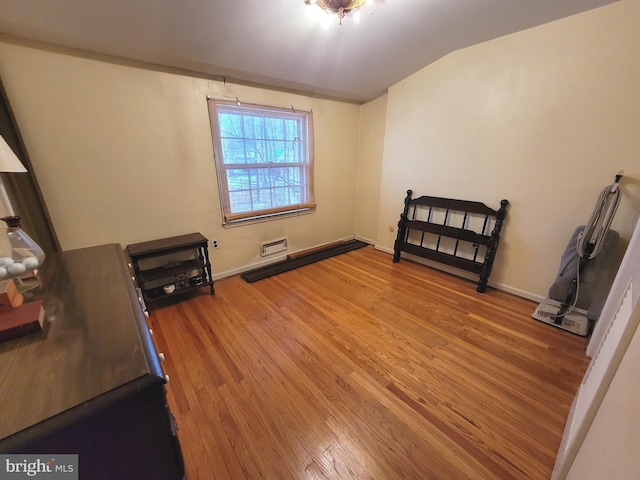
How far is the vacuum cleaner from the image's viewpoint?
1754 mm

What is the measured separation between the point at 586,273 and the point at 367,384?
1.94 meters

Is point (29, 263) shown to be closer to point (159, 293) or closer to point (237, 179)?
point (159, 293)

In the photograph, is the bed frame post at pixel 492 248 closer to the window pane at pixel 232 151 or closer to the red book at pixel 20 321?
the window pane at pixel 232 151

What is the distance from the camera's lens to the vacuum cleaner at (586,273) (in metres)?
1.75

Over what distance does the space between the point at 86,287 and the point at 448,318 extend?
7.77 ft

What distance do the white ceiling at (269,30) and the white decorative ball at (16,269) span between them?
4.94 ft

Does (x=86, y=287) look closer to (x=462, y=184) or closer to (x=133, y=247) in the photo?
(x=133, y=247)

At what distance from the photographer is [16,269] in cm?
86

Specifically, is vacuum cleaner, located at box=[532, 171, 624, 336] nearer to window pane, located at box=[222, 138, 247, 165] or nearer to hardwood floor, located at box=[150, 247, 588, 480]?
hardwood floor, located at box=[150, 247, 588, 480]

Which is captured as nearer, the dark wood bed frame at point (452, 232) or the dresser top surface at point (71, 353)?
the dresser top surface at point (71, 353)

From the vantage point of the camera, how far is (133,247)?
2.13 metres

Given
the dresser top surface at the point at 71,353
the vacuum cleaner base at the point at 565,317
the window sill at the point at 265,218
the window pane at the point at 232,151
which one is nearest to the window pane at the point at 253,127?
the window pane at the point at 232,151

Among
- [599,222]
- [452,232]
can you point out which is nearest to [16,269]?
[452,232]

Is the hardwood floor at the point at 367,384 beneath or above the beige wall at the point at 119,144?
beneath
